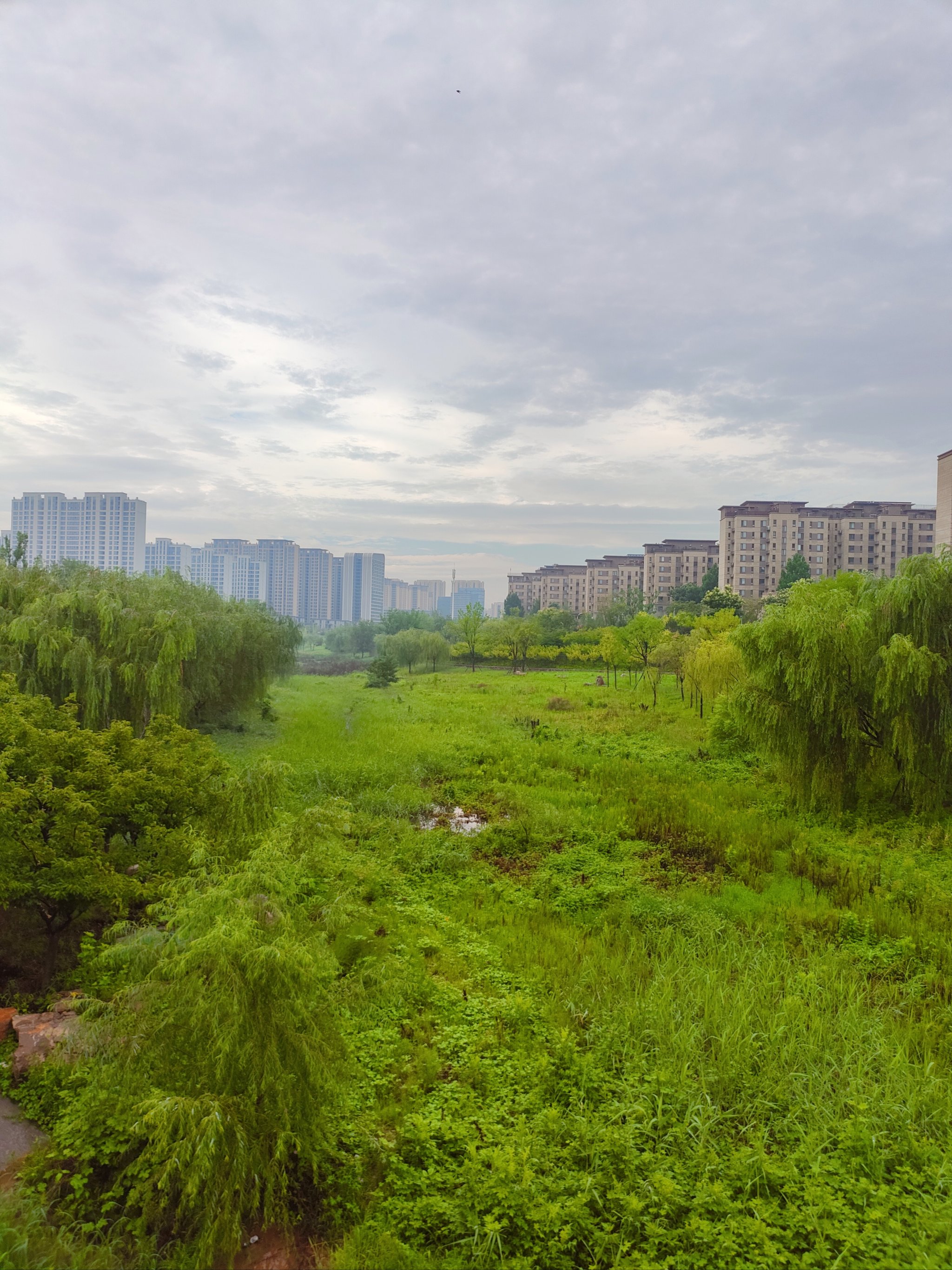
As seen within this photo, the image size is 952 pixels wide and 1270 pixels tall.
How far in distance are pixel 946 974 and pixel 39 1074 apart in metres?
7.96

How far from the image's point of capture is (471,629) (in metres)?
42.2

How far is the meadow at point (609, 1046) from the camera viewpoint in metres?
3.55

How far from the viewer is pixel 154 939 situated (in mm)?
4023

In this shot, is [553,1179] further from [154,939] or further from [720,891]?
[720,891]

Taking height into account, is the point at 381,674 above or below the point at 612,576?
below

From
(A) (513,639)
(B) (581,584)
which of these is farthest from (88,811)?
(B) (581,584)

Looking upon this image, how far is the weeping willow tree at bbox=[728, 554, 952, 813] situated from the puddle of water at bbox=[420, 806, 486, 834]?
523cm

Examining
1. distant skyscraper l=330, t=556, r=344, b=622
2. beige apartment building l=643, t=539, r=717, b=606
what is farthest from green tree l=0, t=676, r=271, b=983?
beige apartment building l=643, t=539, r=717, b=606

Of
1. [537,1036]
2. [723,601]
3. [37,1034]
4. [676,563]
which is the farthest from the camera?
[676,563]

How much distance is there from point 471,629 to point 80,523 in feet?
73.8

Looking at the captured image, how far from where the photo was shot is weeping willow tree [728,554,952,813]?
10.3 meters

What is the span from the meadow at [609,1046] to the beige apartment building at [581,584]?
66303 millimetres

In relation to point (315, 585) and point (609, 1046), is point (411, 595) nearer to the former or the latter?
point (315, 585)

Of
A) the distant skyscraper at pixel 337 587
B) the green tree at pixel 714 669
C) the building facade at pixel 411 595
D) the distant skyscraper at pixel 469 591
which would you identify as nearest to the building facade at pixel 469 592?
the distant skyscraper at pixel 469 591
